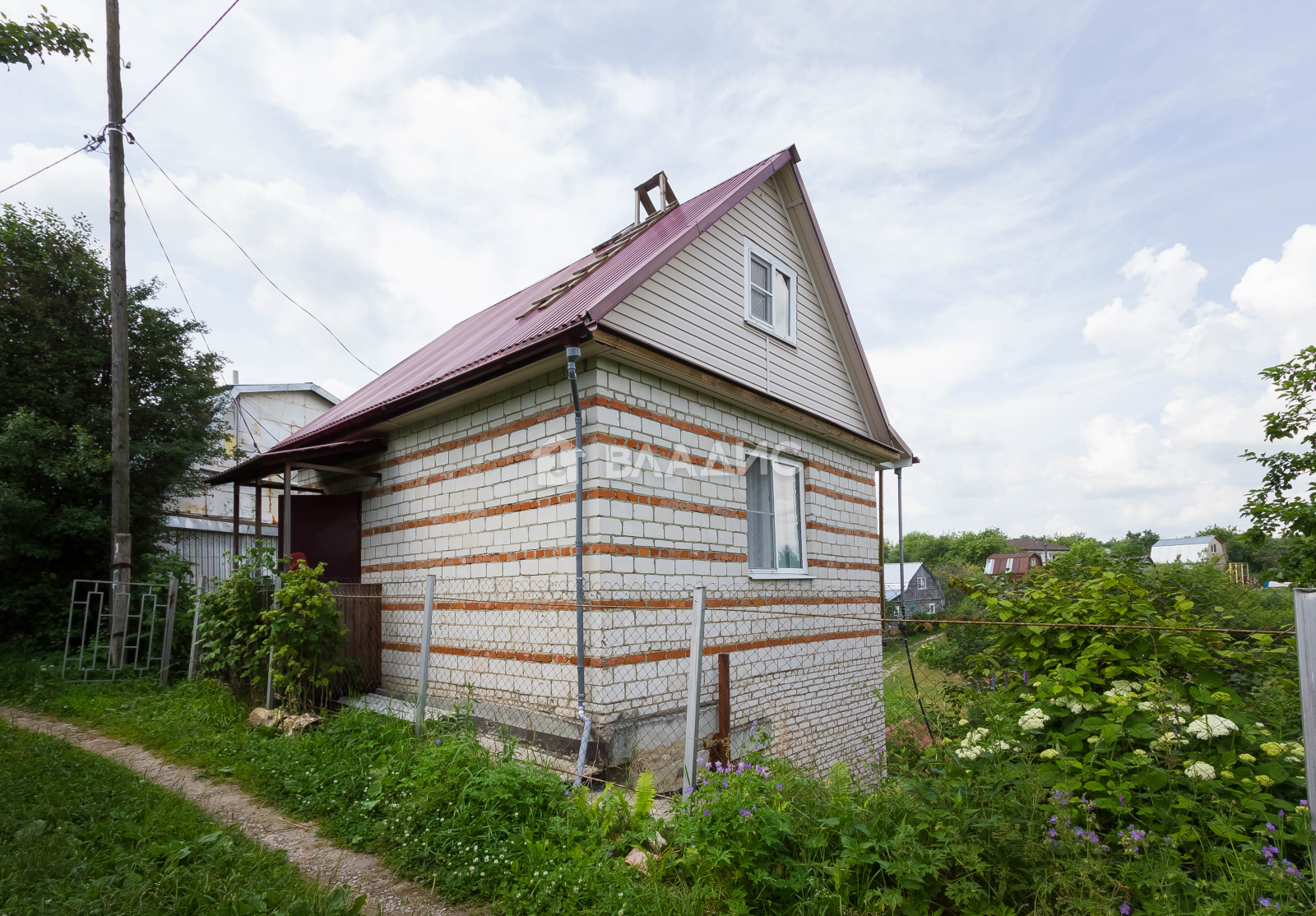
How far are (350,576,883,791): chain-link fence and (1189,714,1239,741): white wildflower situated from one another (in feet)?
6.77

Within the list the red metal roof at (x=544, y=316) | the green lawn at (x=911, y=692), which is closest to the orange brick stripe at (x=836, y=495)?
the green lawn at (x=911, y=692)

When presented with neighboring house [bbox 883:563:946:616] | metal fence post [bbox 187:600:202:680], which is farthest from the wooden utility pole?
neighboring house [bbox 883:563:946:616]

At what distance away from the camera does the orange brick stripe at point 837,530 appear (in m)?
8.32

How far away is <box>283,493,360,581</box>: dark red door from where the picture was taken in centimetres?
823

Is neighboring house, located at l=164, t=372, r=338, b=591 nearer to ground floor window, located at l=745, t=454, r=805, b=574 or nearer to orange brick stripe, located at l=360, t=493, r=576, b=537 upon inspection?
orange brick stripe, located at l=360, t=493, r=576, b=537

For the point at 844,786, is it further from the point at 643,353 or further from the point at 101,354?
the point at 101,354

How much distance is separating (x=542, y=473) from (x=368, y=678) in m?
3.49

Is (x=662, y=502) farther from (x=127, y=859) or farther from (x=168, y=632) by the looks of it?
(x=168, y=632)

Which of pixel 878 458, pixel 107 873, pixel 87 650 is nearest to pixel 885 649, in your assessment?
pixel 878 458

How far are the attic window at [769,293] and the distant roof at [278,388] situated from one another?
13.6 metres

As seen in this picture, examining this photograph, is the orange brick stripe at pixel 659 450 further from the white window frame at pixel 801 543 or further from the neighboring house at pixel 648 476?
the white window frame at pixel 801 543

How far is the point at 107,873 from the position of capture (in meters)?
3.67

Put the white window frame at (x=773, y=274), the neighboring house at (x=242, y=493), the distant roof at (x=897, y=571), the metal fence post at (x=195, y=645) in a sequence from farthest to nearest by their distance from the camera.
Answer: the distant roof at (x=897, y=571) < the neighboring house at (x=242, y=493) < the metal fence post at (x=195, y=645) < the white window frame at (x=773, y=274)

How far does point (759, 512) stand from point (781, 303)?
2881 mm
